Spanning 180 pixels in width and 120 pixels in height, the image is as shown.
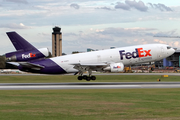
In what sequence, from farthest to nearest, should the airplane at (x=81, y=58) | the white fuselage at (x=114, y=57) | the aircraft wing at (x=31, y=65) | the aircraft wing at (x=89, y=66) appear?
the white fuselage at (x=114, y=57)
the aircraft wing at (x=89, y=66)
the airplane at (x=81, y=58)
the aircraft wing at (x=31, y=65)

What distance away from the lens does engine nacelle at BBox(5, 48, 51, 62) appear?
4406 cm

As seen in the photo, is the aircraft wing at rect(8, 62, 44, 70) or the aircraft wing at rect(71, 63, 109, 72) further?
the aircraft wing at rect(71, 63, 109, 72)

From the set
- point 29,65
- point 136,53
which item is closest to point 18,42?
point 29,65

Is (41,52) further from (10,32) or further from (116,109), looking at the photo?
(116,109)

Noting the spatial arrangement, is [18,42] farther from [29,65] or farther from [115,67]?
[115,67]

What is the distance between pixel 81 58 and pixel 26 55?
895cm

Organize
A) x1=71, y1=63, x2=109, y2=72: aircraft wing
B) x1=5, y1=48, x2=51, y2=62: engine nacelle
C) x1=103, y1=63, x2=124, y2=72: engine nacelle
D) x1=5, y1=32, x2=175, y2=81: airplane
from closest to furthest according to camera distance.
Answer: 1. x1=5, y1=48, x2=51, y2=62: engine nacelle
2. x1=103, y1=63, x2=124, y2=72: engine nacelle
3. x1=5, y1=32, x2=175, y2=81: airplane
4. x1=71, y1=63, x2=109, y2=72: aircraft wing

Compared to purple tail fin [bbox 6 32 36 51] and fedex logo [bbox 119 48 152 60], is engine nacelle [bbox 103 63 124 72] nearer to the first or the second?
fedex logo [bbox 119 48 152 60]

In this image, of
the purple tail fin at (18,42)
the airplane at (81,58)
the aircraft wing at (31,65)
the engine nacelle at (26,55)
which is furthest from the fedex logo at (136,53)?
the purple tail fin at (18,42)

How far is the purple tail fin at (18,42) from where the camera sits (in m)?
45.0

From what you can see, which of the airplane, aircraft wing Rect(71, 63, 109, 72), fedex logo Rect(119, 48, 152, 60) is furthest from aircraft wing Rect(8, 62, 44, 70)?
fedex logo Rect(119, 48, 152, 60)

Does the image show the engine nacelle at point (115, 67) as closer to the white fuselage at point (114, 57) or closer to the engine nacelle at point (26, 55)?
the white fuselage at point (114, 57)

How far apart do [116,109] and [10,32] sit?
3133 centimetres

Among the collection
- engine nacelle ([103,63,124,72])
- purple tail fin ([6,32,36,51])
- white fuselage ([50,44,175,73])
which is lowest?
engine nacelle ([103,63,124,72])
